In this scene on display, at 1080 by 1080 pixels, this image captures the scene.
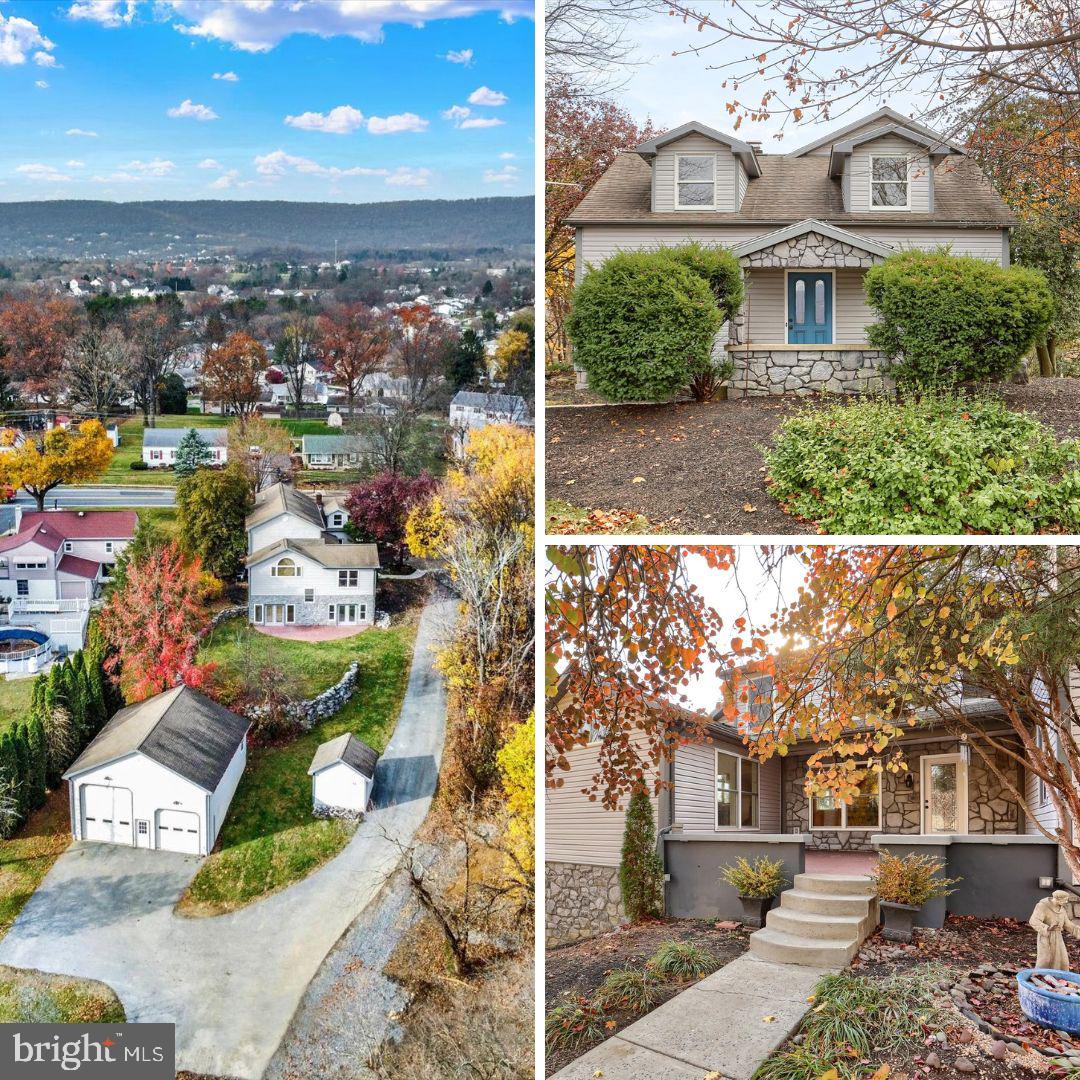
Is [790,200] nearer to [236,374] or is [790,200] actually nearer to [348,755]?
[236,374]

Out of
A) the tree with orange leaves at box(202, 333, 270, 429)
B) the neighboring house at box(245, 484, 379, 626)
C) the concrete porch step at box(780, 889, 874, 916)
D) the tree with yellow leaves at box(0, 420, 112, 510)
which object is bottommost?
the concrete porch step at box(780, 889, 874, 916)

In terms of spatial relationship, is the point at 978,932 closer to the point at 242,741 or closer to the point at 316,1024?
the point at 316,1024

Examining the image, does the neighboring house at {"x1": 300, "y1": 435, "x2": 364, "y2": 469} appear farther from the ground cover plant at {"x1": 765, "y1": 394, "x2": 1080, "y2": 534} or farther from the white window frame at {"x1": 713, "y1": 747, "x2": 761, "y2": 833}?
the white window frame at {"x1": 713, "y1": 747, "x2": 761, "y2": 833}

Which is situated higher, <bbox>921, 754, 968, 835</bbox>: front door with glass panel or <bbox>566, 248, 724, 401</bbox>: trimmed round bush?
<bbox>566, 248, 724, 401</bbox>: trimmed round bush

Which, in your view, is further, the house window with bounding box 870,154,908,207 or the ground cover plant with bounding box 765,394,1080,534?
the house window with bounding box 870,154,908,207

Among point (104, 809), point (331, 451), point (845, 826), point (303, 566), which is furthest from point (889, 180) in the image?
point (104, 809)

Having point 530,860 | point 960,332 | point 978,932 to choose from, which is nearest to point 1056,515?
point 960,332

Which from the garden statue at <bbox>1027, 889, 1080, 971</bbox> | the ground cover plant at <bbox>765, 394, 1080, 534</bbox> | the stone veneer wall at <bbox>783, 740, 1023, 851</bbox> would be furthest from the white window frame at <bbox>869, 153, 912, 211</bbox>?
the garden statue at <bbox>1027, 889, 1080, 971</bbox>
